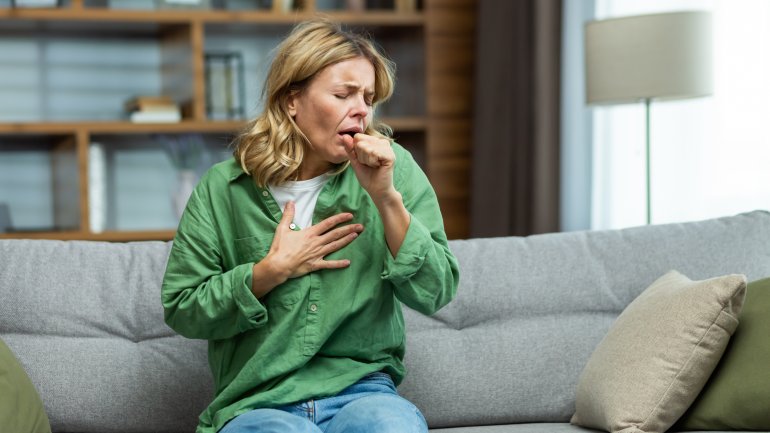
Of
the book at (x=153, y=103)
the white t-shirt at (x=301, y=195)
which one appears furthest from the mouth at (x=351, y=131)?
the book at (x=153, y=103)

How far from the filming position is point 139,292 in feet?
7.34

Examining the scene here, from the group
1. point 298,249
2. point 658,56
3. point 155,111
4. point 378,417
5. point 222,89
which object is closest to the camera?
point 378,417

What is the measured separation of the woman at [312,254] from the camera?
180 cm

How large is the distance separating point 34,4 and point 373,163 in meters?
2.90

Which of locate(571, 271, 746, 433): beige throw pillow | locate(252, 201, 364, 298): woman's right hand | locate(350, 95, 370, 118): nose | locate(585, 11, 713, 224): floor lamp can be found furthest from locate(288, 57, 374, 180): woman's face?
locate(585, 11, 713, 224): floor lamp

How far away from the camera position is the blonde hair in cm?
188

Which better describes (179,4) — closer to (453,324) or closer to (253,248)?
(453,324)

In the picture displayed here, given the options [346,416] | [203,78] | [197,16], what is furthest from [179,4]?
[346,416]

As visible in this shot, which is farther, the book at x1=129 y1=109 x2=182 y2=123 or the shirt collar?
the book at x1=129 y1=109 x2=182 y2=123

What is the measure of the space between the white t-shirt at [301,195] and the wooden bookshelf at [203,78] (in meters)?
2.44

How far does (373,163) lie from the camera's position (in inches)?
68.9

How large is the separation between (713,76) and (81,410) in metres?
2.01

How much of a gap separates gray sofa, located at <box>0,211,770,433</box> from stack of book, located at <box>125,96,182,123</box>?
6.76 ft

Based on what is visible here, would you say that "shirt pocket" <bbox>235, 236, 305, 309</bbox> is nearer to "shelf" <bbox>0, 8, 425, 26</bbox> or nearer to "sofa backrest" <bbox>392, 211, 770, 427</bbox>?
"sofa backrest" <bbox>392, 211, 770, 427</bbox>
